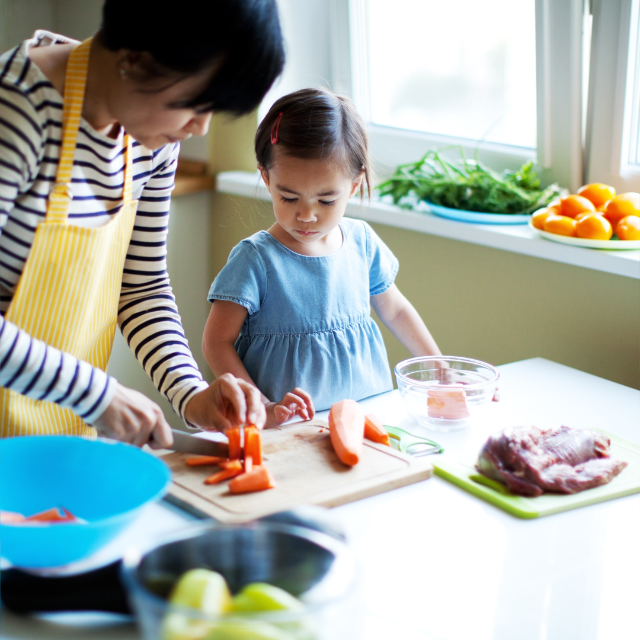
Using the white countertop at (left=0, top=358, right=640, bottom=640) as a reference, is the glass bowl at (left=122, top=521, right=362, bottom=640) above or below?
above

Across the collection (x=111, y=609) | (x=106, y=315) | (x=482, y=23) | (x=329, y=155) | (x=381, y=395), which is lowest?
(x=381, y=395)

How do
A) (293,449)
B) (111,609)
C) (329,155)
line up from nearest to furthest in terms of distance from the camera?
1. (111,609)
2. (293,449)
3. (329,155)

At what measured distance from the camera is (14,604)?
2.33 feet

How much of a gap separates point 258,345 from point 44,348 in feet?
2.13

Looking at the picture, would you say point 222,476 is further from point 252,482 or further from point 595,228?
point 595,228

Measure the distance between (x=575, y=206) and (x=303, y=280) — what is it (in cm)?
71

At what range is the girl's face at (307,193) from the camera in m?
1.39

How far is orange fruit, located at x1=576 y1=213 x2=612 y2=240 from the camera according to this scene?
171cm

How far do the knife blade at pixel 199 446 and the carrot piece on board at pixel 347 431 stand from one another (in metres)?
0.16

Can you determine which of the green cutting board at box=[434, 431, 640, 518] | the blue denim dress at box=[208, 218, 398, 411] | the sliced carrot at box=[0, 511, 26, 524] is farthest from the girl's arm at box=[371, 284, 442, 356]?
the sliced carrot at box=[0, 511, 26, 524]

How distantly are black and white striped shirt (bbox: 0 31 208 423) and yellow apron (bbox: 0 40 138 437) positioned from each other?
1cm

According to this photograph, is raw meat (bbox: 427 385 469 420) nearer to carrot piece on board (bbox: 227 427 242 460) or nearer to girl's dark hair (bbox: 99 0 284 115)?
carrot piece on board (bbox: 227 427 242 460)

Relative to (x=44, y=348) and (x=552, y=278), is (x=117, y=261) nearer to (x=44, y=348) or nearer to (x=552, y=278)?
(x=44, y=348)

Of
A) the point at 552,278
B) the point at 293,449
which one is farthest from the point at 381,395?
the point at 552,278
